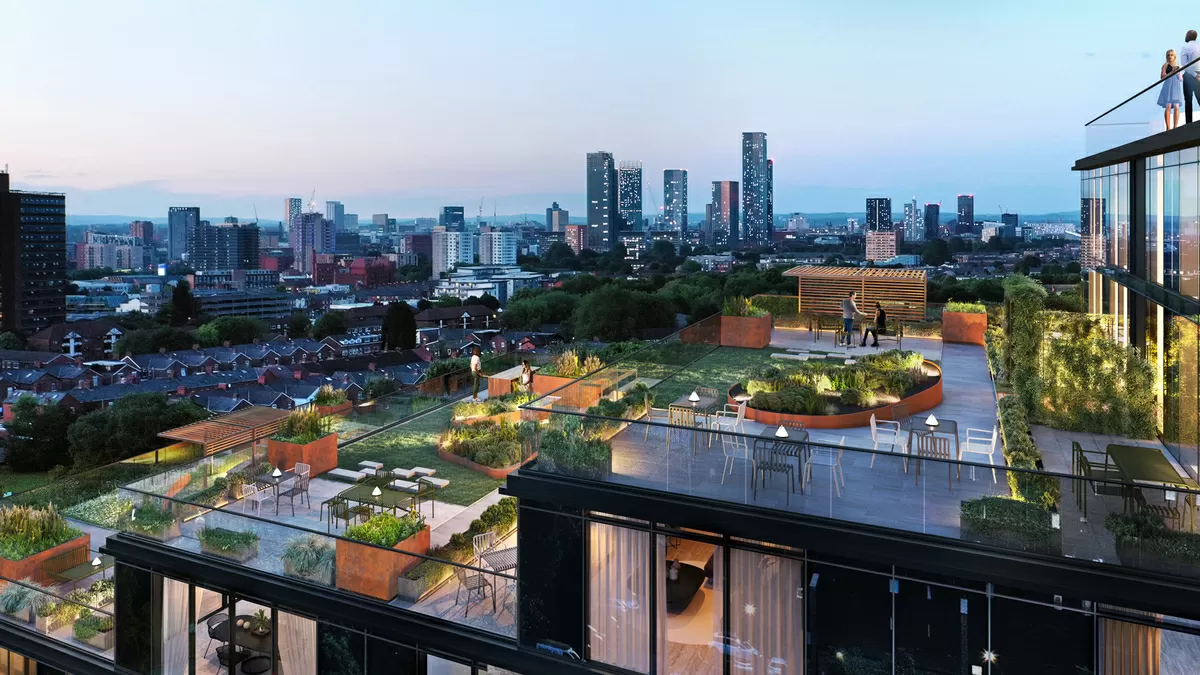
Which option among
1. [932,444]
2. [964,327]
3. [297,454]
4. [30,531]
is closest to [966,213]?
[964,327]

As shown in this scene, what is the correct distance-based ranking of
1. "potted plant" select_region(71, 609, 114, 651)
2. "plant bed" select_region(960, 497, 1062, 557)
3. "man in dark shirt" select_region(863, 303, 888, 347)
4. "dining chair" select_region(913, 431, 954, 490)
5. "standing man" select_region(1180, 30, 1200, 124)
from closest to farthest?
"plant bed" select_region(960, 497, 1062, 557)
"dining chair" select_region(913, 431, 954, 490)
"standing man" select_region(1180, 30, 1200, 124)
"potted plant" select_region(71, 609, 114, 651)
"man in dark shirt" select_region(863, 303, 888, 347)

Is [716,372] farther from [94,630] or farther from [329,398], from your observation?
[94,630]

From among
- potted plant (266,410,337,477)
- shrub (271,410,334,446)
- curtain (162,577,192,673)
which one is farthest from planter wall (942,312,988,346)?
curtain (162,577,192,673)

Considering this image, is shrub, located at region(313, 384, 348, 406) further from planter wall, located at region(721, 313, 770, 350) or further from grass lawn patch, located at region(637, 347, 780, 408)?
planter wall, located at region(721, 313, 770, 350)

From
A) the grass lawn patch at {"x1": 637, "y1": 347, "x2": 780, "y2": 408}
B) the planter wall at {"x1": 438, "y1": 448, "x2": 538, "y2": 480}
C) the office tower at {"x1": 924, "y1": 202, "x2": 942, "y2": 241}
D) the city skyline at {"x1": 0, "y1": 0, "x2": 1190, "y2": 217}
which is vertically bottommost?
the planter wall at {"x1": 438, "y1": 448, "x2": 538, "y2": 480}

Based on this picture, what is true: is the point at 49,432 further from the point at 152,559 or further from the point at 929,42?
the point at 929,42
